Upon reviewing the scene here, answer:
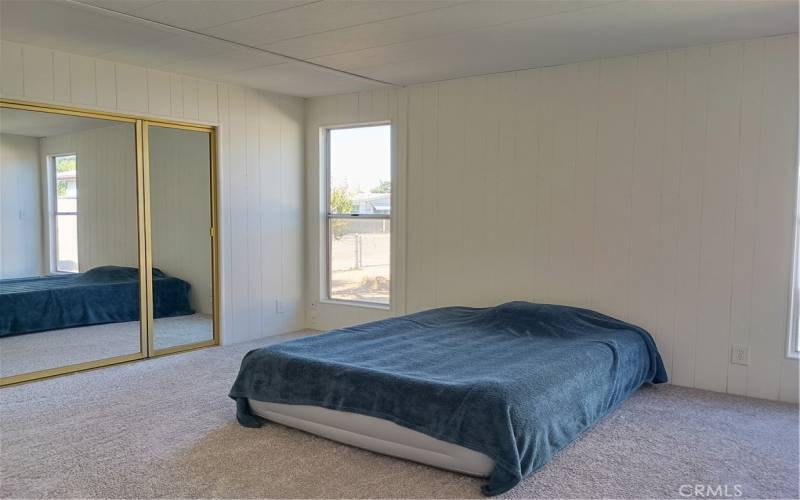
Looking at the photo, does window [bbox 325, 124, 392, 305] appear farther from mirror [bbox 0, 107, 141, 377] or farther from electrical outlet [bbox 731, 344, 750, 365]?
electrical outlet [bbox 731, 344, 750, 365]

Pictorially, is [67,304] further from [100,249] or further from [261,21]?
[261,21]

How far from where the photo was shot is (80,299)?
4539 mm

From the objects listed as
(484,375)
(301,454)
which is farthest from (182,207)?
(484,375)

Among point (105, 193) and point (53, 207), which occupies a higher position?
point (105, 193)

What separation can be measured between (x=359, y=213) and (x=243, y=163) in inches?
43.6

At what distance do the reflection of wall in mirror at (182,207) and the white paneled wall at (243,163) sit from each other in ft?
0.46

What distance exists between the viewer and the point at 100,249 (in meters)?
4.55

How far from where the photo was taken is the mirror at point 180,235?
15.8 feet

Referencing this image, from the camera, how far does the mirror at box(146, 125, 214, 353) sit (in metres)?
4.81

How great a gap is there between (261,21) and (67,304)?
2580 millimetres

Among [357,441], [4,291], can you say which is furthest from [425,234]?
[4,291]

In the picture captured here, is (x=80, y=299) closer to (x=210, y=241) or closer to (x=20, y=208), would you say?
(x=20, y=208)

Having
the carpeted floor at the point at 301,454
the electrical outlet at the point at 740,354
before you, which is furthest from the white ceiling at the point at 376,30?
the carpeted floor at the point at 301,454

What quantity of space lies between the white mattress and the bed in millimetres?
1946
